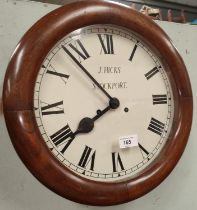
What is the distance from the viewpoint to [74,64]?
1.98 feet

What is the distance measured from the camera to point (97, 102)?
2.03ft

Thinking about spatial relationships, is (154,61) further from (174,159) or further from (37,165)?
(37,165)

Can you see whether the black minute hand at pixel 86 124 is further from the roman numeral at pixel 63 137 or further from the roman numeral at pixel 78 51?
the roman numeral at pixel 78 51

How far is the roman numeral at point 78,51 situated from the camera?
598 millimetres

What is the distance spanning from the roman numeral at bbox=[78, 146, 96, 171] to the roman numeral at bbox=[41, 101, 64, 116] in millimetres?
90

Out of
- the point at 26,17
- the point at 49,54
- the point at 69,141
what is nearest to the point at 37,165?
the point at 69,141

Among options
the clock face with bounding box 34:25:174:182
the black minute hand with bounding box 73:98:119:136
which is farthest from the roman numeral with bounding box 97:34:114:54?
the black minute hand with bounding box 73:98:119:136

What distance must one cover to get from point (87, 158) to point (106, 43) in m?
0.24

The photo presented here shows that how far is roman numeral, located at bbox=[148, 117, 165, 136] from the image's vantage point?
0.66 meters

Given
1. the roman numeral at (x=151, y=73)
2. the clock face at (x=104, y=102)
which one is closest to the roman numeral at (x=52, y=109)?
the clock face at (x=104, y=102)

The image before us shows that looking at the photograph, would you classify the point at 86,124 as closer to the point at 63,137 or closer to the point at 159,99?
the point at 63,137

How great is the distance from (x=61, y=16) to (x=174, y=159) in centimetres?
37

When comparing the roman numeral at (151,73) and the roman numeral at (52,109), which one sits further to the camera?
the roman numeral at (151,73)

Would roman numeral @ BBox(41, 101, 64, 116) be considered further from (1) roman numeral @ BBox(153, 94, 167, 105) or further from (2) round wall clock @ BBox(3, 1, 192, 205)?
(1) roman numeral @ BBox(153, 94, 167, 105)
